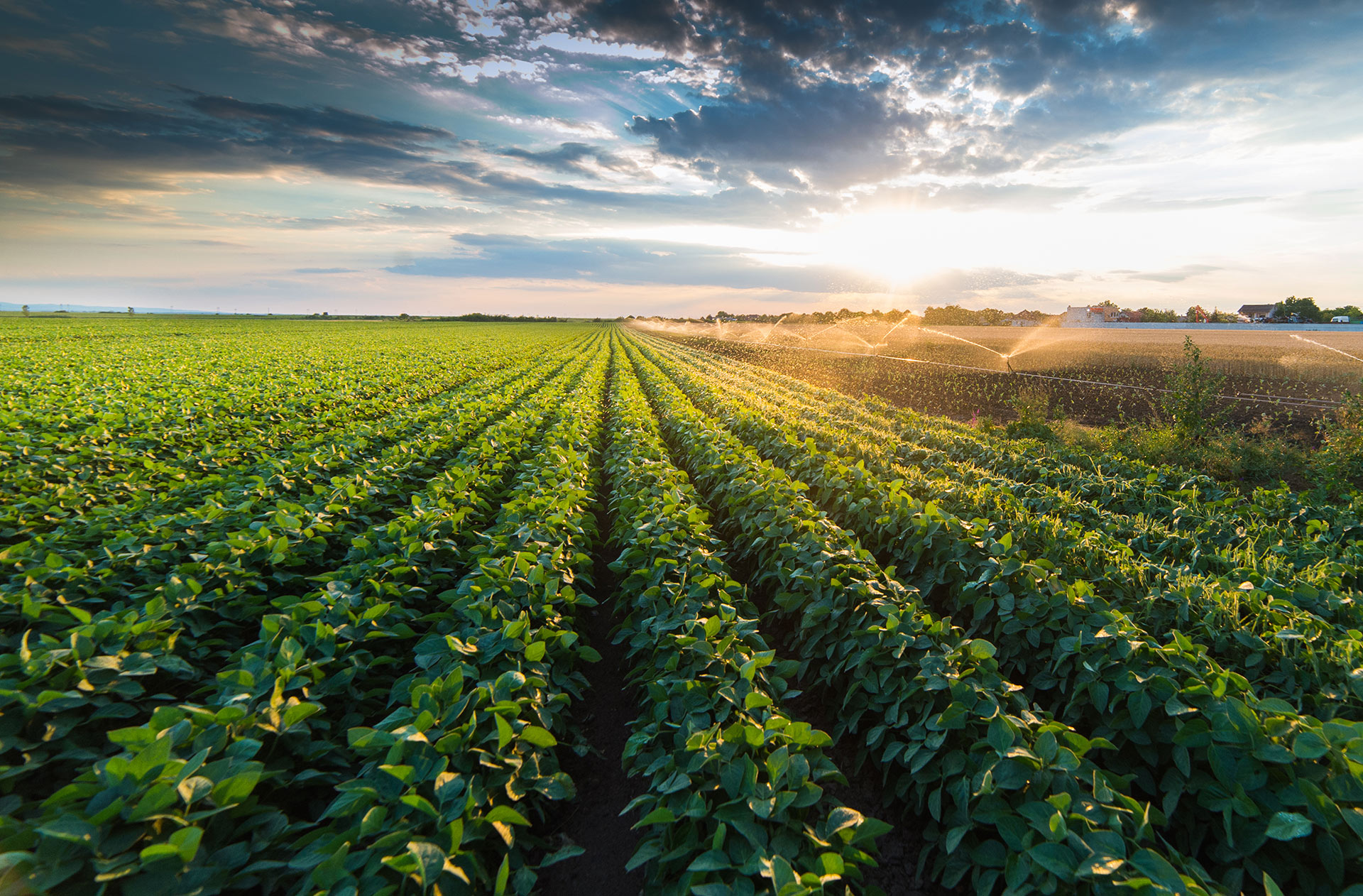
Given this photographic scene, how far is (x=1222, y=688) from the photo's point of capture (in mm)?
2713

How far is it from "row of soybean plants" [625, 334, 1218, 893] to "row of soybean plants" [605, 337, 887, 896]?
0.55 m

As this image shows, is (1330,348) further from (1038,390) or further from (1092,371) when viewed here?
(1038,390)

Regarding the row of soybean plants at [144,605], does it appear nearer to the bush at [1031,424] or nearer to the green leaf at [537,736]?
the green leaf at [537,736]

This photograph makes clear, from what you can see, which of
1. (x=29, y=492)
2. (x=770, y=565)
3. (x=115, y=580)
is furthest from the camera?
(x=29, y=492)

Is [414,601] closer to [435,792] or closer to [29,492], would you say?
[435,792]

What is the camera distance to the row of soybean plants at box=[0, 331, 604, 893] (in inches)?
76.7

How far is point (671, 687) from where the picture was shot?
129 inches

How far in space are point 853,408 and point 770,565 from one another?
27.9 ft

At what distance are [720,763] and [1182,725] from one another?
264cm

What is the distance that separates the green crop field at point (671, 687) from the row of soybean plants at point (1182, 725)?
23 millimetres

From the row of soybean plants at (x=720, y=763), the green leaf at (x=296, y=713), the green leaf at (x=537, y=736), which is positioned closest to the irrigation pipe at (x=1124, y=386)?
the row of soybean plants at (x=720, y=763)

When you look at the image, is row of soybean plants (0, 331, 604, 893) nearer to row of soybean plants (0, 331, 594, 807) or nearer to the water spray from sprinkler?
row of soybean plants (0, 331, 594, 807)

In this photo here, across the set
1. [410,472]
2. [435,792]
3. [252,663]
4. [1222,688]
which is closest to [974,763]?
[1222,688]

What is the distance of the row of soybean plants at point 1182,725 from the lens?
2.35 m
